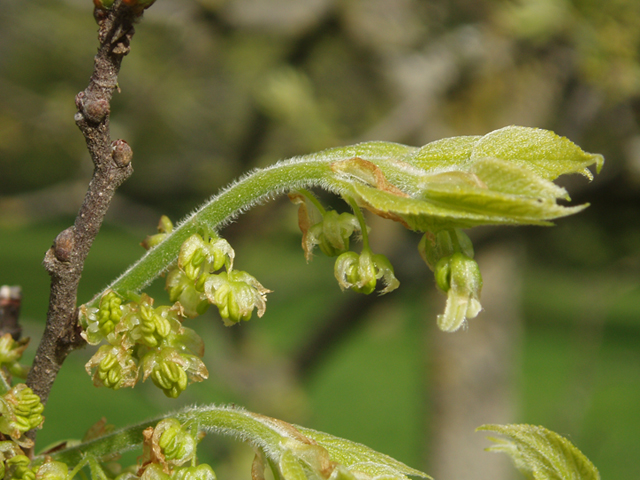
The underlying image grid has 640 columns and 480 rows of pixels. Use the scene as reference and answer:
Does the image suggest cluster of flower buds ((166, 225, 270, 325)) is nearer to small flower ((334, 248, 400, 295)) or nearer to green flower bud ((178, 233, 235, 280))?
green flower bud ((178, 233, 235, 280))

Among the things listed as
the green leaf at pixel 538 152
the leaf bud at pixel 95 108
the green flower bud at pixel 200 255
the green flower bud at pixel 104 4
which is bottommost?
the green flower bud at pixel 200 255

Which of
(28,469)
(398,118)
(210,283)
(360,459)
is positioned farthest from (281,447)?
(398,118)

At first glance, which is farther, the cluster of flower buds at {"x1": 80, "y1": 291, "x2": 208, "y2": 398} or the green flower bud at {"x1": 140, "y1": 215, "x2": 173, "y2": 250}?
the green flower bud at {"x1": 140, "y1": 215, "x2": 173, "y2": 250}

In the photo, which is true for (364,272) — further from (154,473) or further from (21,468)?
(21,468)

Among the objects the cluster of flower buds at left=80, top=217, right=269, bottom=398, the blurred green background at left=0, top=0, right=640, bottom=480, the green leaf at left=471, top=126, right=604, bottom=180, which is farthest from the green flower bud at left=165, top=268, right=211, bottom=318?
the blurred green background at left=0, top=0, right=640, bottom=480

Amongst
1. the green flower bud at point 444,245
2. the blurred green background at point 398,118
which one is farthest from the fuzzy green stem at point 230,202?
the blurred green background at point 398,118

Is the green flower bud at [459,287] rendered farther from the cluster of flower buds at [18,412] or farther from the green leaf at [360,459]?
the cluster of flower buds at [18,412]
